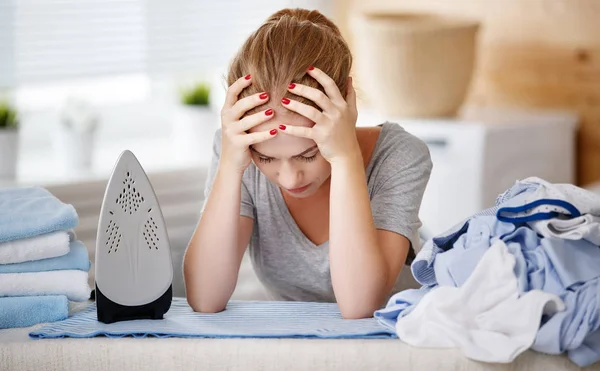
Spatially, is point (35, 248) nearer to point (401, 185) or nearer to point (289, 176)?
point (289, 176)

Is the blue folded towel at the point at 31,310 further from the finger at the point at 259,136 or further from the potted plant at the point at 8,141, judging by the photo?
the potted plant at the point at 8,141

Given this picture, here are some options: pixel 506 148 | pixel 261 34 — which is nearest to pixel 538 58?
pixel 506 148

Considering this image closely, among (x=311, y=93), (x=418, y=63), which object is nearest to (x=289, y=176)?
(x=311, y=93)

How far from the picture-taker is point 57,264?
1.25 meters

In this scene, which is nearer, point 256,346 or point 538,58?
point 256,346

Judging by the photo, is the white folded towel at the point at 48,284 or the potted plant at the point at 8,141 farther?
the potted plant at the point at 8,141

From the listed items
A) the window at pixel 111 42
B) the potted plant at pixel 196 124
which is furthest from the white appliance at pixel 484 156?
the window at pixel 111 42

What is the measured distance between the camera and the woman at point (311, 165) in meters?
1.28

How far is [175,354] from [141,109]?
87.8 inches

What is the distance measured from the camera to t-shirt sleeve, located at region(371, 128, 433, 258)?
4.66ft

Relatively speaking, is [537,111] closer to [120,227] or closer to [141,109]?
[141,109]

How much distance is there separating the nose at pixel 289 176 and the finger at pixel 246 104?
0.32 ft

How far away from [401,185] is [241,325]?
41cm

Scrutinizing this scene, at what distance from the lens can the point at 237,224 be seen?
1.42 meters
